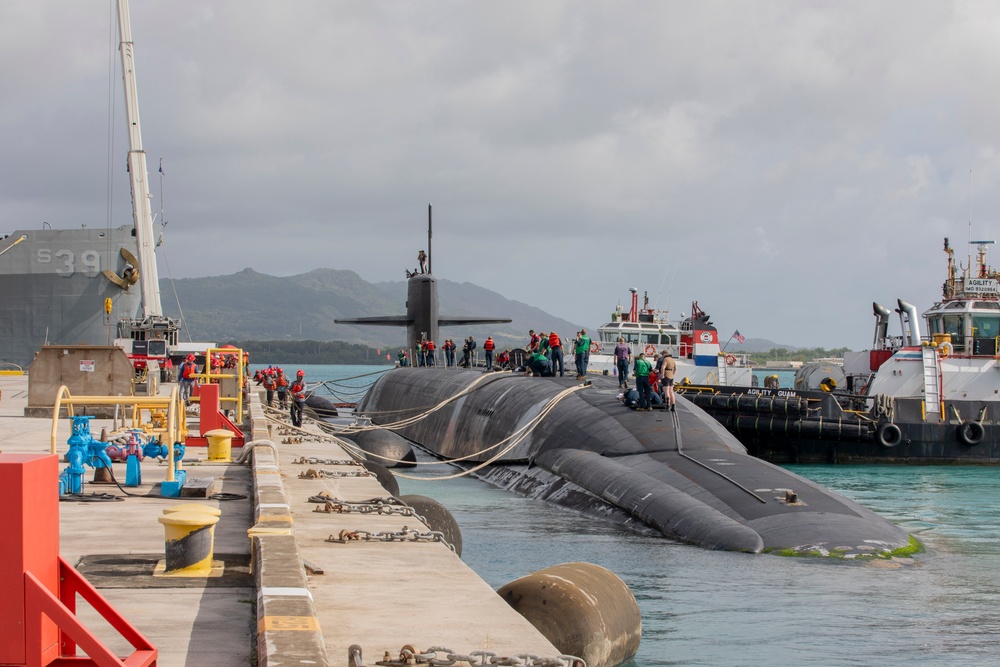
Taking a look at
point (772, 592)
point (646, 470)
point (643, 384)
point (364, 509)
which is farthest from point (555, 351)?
point (364, 509)

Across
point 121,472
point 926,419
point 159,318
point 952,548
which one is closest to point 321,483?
point 121,472

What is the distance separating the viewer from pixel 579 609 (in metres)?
8.21

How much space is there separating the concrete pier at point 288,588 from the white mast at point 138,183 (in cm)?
3888

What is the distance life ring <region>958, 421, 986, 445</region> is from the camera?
3059 cm

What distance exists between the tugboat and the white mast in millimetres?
26445

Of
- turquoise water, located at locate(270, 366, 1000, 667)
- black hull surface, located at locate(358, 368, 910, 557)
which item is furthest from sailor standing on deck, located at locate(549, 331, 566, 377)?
turquoise water, located at locate(270, 366, 1000, 667)

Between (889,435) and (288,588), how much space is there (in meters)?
27.4

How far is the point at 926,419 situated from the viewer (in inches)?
1233

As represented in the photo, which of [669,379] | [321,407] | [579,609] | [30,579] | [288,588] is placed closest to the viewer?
[30,579]

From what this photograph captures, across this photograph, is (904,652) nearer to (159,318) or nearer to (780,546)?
(780,546)

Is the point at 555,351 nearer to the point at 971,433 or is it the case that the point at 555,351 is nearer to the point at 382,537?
the point at 971,433

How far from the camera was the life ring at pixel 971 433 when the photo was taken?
30594 millimetres

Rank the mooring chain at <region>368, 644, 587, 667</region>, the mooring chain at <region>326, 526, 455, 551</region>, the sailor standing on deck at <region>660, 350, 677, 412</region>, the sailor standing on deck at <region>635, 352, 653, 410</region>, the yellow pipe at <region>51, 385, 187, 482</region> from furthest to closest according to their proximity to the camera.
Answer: the sailor standing on deck at <region>635, 352, 653, 410</region>
the sailor standing on deck at <region>660, 350, 677, 412</region>
the yellow pipe at <region>51, 385, 187, 482</region>
the mooring chain at <region>326, 526, 455, 551</region>
the mooring chain at <region>368, 644, 587, 667</region>

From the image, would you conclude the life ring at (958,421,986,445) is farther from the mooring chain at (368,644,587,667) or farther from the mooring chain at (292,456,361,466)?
the mooring chain at (368,644,587,667)
